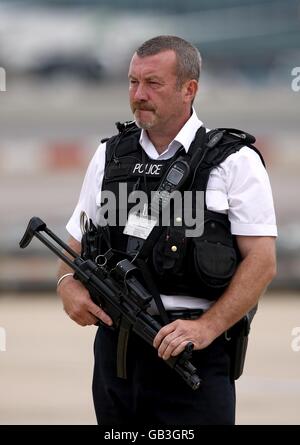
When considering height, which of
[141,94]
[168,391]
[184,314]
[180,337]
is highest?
[141,94]

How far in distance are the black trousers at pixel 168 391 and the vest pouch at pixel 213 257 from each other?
0.73 ft

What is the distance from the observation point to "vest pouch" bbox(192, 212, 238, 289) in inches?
134

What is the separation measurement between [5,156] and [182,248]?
56.9ft

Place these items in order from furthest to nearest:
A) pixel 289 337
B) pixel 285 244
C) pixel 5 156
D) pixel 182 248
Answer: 1. pixel 5 156
2. pixel 285 244
3. pixel 289 337
4. pixel 182 248

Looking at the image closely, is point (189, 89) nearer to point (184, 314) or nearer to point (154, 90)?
point (154, 90)

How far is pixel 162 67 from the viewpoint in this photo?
3.52 meters

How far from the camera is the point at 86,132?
24.2 m

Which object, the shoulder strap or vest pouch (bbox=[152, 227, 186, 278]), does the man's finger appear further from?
the shoulder strap

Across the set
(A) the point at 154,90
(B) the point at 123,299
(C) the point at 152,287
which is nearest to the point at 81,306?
(B) the point at 123,299

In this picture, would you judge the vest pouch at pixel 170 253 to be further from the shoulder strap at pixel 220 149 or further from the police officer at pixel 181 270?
the shoulder strap at pixel 220 149

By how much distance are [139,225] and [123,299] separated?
246 mm

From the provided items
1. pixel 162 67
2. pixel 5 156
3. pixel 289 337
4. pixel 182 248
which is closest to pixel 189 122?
pixel 162 67

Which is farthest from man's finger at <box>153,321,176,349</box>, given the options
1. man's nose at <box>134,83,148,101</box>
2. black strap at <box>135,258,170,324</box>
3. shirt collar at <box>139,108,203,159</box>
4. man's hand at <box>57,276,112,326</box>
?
man's nose at <box>134,83,148,101</box>
